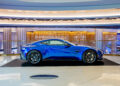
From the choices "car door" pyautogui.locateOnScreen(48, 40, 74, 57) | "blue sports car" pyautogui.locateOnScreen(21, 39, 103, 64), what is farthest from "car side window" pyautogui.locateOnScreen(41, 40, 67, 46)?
"car door" pyautogui.locateOnScreen(48, 40, 74, 57)

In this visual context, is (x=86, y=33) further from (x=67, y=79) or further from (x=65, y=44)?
(x=67, y=79)

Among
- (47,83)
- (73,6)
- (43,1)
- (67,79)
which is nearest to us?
(47,83)

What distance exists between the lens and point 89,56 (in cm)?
551

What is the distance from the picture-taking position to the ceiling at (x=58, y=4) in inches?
208

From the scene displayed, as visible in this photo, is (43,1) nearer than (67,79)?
No

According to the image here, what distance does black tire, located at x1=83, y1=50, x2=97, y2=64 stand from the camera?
17.9ft

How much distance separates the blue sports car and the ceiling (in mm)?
1687

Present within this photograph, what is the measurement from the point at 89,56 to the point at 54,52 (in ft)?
4.78

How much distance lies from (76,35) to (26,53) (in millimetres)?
8699

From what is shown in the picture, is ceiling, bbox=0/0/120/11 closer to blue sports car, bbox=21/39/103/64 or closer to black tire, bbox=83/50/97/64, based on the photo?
blue sports car, bbox=21/39/103/64

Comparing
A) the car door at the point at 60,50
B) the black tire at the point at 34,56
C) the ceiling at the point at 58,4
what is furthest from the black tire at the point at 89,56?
the ceiling at the point at 58,4

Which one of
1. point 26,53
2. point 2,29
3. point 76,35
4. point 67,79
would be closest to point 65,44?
point 26,53

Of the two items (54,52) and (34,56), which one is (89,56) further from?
(34,56)

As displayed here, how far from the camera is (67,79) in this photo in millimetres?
3449
